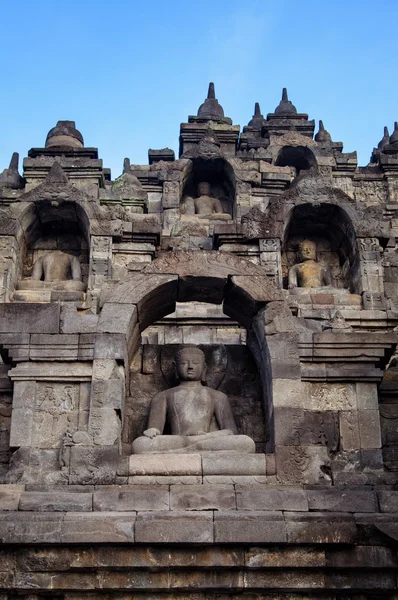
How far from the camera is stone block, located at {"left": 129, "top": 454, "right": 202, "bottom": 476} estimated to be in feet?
37.1

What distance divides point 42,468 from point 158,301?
3260 mm

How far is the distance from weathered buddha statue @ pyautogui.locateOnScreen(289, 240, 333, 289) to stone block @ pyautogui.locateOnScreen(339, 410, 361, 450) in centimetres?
758

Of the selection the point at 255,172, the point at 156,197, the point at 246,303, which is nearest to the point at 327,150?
the point at 255,172

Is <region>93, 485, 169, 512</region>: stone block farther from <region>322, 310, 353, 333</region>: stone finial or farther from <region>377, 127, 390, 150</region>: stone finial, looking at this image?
<region>377, 127, 390, 150</region>: stone finial

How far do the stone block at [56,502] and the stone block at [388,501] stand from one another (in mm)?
3579

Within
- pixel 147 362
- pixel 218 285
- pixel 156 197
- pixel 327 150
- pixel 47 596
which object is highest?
pixel 327 150

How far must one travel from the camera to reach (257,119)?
109ft

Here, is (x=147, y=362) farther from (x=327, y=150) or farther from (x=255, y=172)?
(x=327, y=150)

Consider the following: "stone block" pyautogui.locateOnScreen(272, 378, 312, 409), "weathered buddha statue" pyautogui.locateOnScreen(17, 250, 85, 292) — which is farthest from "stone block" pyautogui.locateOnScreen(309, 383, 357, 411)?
"weathered buddha statue" pyautogui.locateOnScreen(17, 250, 85, 292)

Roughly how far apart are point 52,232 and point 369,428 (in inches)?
449

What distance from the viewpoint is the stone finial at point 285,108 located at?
30844 mm

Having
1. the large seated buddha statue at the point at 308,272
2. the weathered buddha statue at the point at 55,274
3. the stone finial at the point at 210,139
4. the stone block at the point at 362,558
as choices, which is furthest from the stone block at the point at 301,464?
the stone finial at the point at 210,139

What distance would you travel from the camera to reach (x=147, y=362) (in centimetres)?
1369

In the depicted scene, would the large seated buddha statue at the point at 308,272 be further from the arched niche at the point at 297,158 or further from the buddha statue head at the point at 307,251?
the arched niche at the point at 297,158
